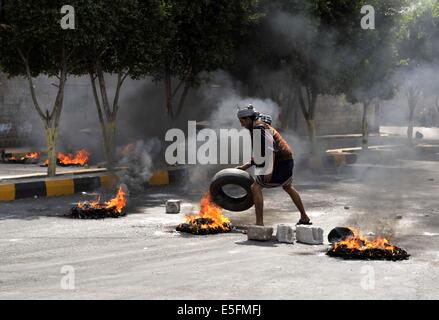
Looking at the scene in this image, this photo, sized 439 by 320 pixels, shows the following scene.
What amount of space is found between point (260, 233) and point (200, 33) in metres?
9.98

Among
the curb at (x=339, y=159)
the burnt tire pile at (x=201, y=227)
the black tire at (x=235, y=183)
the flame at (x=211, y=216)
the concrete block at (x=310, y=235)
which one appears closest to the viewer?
the concrete block at (x=310, y=235)

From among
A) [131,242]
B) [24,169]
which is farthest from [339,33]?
[131,242]

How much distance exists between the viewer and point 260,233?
363 inches

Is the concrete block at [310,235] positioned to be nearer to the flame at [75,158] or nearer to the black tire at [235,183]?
the black tire at [235,183]

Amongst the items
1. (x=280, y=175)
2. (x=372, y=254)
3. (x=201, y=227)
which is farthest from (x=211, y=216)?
(x=372, y=254)

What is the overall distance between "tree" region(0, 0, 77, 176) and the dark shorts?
5.67 m

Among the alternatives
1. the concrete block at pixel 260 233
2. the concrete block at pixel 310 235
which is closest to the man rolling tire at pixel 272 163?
the concrete block at pixel 260 233

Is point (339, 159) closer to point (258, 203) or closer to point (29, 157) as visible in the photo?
point (29, 157)

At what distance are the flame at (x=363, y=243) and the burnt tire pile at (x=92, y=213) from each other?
4087 millimetres

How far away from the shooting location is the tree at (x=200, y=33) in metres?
17.4
